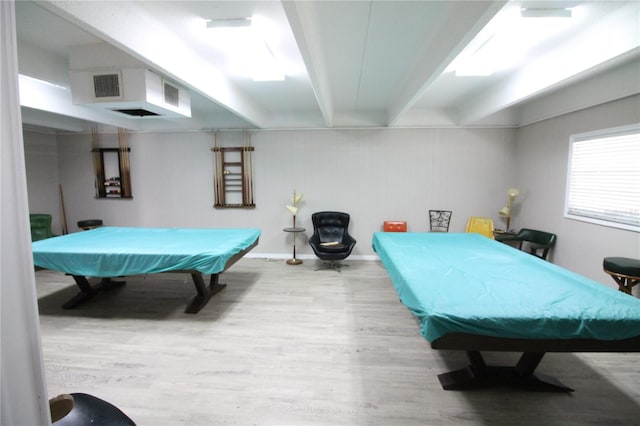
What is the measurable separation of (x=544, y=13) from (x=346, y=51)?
5.26 feet

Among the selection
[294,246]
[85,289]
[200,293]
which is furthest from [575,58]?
[85,289]

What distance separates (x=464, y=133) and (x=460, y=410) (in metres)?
4.68

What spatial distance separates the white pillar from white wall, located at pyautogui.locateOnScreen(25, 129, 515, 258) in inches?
195

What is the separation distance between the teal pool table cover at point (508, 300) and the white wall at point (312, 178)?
8.63 feet

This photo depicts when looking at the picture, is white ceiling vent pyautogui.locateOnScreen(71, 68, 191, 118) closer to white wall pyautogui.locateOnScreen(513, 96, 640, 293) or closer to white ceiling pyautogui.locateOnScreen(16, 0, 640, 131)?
white ceiling pyautogui.locateOnScreen(16, 0, 640, 131)

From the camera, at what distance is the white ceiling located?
6.68 feet

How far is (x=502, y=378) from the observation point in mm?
2100

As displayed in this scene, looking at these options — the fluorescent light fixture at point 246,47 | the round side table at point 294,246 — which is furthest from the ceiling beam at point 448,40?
the round side table at point 294,246

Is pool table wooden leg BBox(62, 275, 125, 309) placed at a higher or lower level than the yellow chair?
lower

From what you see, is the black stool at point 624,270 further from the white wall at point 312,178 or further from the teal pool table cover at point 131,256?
Answer: the teal pool table cover at point 131,256

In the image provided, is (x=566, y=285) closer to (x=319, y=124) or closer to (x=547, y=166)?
(x=547, y=166)

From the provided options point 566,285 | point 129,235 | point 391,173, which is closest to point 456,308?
point 566,285

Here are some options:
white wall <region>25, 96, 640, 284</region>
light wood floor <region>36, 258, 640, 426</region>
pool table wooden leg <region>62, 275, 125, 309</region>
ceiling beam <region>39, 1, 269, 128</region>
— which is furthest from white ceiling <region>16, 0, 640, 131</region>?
light wood floor <region>36, 258, 640, 426</region>

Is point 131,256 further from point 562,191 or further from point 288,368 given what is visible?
point 562,191
